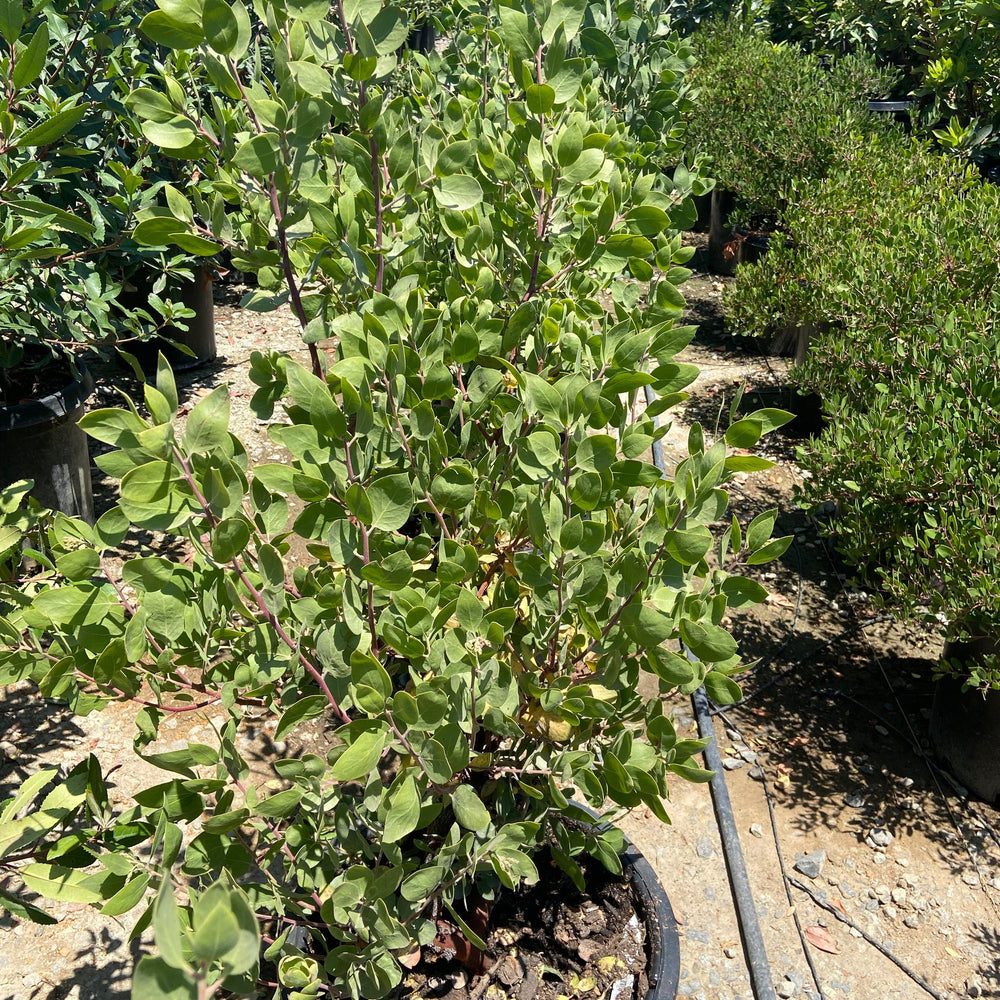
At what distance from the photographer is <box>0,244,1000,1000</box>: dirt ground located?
2.35 meters

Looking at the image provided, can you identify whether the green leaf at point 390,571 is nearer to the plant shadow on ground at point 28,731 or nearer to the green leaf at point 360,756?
the green leaf at point 360,756

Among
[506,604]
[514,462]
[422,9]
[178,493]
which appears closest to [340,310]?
[514,462]

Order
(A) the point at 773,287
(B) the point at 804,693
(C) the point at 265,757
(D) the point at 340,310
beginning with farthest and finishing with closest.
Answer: (A) the point at 773,287, (B) the point at 804,693, (C) the point at 265,757, (D) the point at 340,310

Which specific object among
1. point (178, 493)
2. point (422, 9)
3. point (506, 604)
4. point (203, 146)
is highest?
point (422, 9)

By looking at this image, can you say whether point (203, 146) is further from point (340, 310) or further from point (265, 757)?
point (265, 757)

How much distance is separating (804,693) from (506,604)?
2.14 meters

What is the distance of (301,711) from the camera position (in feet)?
3.98

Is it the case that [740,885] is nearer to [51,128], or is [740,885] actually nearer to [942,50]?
[51,128]

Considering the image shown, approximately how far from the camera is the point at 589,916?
6.36ft

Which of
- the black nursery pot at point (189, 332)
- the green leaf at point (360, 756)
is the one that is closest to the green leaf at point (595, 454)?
the green leaf at point (360, 756)

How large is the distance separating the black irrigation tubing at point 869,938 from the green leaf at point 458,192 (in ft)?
7.17

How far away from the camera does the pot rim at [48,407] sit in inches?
130

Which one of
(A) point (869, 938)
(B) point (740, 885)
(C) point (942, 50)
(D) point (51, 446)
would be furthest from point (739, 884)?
(C) point (942, 50)

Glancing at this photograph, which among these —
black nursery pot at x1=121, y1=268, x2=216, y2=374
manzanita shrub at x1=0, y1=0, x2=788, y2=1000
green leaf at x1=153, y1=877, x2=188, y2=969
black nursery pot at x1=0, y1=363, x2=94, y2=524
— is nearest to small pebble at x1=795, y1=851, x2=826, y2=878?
manzanita shrub at x1=0, y1=0, x2=788, y2=1000
